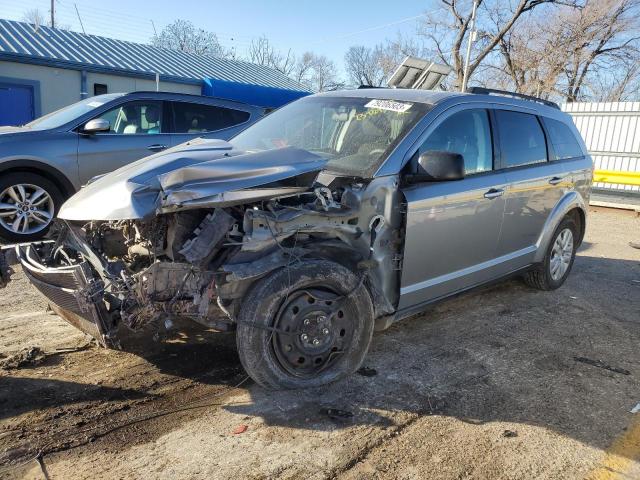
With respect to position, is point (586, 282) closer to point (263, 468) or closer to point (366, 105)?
point (366, 105)

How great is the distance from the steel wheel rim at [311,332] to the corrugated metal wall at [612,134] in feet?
40.9

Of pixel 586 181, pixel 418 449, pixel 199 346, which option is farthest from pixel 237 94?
pixel 418 449

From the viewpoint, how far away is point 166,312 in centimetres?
291

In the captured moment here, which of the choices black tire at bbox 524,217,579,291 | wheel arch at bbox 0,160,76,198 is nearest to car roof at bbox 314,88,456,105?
black tire at bbox 524,217,579,291

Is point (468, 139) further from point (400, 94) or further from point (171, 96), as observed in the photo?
point (171, 96)

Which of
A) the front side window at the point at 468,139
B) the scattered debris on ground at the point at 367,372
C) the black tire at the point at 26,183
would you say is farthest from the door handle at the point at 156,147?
the scattered debris on ground at the point at 367,372

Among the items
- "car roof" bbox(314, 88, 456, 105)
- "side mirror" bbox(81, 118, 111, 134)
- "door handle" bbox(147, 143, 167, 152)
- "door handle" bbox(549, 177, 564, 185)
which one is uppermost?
"car roof" bbox(314, 88, 456, 105)

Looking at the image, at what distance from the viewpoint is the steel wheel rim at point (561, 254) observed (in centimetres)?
561

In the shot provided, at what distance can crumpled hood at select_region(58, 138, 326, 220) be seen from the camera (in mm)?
2828

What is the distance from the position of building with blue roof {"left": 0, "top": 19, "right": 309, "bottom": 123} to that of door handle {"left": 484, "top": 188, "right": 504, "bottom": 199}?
1192 cm

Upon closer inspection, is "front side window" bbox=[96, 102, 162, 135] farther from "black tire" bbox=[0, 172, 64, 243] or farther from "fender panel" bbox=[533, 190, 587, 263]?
"fender panel" bbox=[533, 190, 587, 263]

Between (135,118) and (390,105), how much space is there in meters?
4.42

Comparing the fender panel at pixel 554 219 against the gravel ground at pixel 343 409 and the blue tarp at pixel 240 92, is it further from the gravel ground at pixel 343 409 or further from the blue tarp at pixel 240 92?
the blue tarp at pixel 240 92

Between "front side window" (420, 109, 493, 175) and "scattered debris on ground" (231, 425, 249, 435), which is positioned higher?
"front side window" (420, 109, 493, 175)
